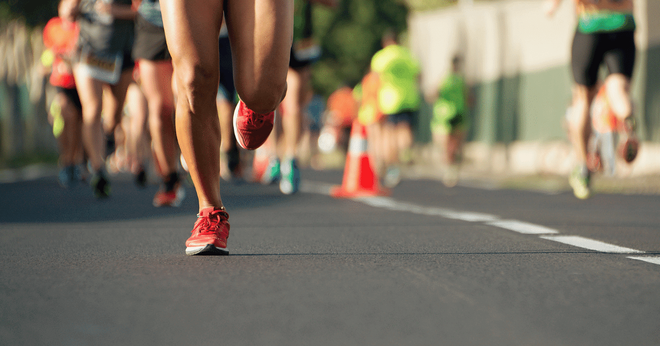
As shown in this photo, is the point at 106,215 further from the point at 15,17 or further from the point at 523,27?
the point at 15,17

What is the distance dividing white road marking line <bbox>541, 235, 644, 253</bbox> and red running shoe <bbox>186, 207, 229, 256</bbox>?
5.26ft

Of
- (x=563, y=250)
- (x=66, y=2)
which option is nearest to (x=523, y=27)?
(x=66, y=2)

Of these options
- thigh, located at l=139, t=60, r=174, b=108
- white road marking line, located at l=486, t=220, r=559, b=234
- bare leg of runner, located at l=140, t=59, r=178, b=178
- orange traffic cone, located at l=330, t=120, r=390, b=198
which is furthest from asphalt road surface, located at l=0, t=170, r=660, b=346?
orange traffic cone, located at l=330, t=120, r=390, b=198

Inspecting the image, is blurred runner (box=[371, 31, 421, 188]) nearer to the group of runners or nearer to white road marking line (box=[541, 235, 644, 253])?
the group of runners

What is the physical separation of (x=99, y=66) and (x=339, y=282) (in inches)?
233

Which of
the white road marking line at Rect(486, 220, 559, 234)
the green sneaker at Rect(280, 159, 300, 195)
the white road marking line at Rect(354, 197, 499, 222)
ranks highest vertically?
the green sneaker at Rect(280, 159, 300, 195)

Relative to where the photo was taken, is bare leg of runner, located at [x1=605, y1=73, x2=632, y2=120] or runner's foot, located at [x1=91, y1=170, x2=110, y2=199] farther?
runner's foot, located at [x1=91, y1=170, x2=110, y2=199]

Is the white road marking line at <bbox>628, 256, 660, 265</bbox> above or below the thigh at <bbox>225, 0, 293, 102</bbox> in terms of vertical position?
below

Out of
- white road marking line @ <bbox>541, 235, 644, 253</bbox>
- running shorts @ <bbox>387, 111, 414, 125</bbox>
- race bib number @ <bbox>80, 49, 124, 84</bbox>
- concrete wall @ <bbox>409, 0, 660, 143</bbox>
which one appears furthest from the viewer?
running shorts @ <bbox>387, 111, 414, 125</bbox>

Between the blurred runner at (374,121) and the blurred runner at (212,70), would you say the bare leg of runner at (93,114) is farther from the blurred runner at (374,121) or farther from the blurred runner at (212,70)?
the blurred runner at (374,121)

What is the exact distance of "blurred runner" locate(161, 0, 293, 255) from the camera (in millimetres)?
4387

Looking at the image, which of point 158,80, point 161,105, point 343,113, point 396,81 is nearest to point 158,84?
point 158,80

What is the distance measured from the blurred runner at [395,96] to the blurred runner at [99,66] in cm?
555

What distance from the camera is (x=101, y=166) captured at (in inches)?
355
